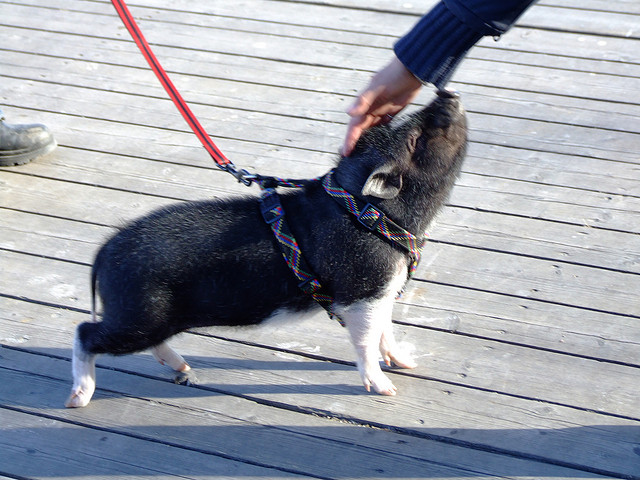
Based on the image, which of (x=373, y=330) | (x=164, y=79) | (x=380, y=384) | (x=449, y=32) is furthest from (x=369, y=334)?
(x=164, y=79)

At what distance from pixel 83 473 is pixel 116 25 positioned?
3281 mm

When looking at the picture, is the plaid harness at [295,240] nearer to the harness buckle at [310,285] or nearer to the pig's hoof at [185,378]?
the harness buckle at [310,285]

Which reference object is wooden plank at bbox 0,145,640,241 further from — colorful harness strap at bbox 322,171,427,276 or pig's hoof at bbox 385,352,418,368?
colorful harness strap at bbox 322,171,427,276

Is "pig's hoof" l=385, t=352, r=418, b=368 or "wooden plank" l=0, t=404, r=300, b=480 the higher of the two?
"pig's hoof" l=385, t=352, r=418, b=368

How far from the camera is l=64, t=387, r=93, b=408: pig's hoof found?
7.30 feet

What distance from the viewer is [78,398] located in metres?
2.23

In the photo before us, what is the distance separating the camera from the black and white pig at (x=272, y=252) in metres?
2.01

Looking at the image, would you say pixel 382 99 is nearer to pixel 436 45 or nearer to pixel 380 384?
pixel 436 45

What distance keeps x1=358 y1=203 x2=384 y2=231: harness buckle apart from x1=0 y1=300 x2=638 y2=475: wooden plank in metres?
0.61

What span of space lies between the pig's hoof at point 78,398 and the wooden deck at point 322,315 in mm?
27

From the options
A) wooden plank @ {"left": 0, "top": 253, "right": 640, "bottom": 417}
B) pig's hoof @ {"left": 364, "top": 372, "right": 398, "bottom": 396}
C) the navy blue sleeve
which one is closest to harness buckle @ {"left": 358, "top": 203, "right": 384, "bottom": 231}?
the navy blue sleeve

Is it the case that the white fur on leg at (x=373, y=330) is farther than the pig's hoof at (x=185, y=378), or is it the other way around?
the pig's hoof at (x=185, y=378)

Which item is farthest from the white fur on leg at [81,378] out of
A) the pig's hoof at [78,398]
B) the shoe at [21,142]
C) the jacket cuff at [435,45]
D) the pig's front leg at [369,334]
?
the shoe at [21,142]

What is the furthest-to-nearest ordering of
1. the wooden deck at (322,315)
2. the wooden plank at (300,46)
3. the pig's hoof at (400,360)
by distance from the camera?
the wooden plank at (300,46) < the pig's hoof at (400,360) < the wooden deck at (322,315)
